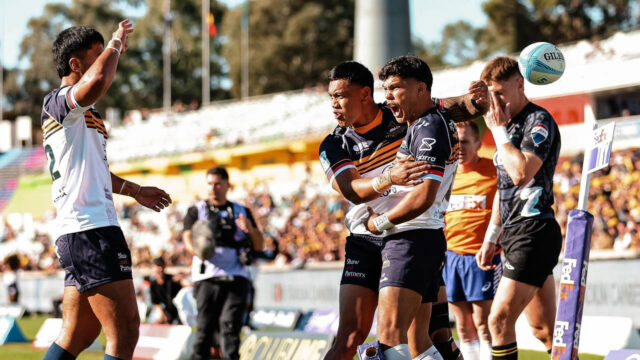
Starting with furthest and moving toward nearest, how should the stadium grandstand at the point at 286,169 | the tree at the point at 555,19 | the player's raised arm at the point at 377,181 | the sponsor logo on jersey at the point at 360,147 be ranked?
the tree at the point at 555,19
the stadium grandstand at the point at 286,169
the sponsor logo on jersey at the point at 360,147
the player's raised arm at the point at 377,181

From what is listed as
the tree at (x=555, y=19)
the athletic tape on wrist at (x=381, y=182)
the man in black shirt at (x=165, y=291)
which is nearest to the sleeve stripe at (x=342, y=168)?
the athletic tape on wrist at (x=381, y=182)

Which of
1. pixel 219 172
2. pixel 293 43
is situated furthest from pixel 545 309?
pixel 293 43

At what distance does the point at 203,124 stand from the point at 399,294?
4394 centimetres

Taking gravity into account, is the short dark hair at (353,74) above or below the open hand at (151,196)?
above

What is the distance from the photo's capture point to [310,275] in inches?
763

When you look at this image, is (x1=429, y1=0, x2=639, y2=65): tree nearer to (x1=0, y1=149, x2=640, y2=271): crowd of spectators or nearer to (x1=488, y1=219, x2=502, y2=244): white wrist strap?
(x1=0, y1=149, x2=640, y2=271): crowd of spectators

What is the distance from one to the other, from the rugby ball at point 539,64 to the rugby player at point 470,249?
5.75 ft

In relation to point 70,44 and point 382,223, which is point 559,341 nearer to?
point 382,223

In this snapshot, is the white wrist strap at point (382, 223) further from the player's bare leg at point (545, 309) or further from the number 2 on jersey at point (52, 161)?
the number 2 on jersey at point (52, 161)

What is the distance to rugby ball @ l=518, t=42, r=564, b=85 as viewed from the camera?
22.1 ft

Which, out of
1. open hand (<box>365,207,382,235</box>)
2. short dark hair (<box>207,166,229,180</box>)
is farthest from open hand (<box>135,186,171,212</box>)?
short dark hair (<box>207,166,229,180</box>)

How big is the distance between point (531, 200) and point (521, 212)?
4.6 inches

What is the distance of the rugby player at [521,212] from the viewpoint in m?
6.57

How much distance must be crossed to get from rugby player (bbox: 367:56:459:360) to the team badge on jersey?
670 millimetres
